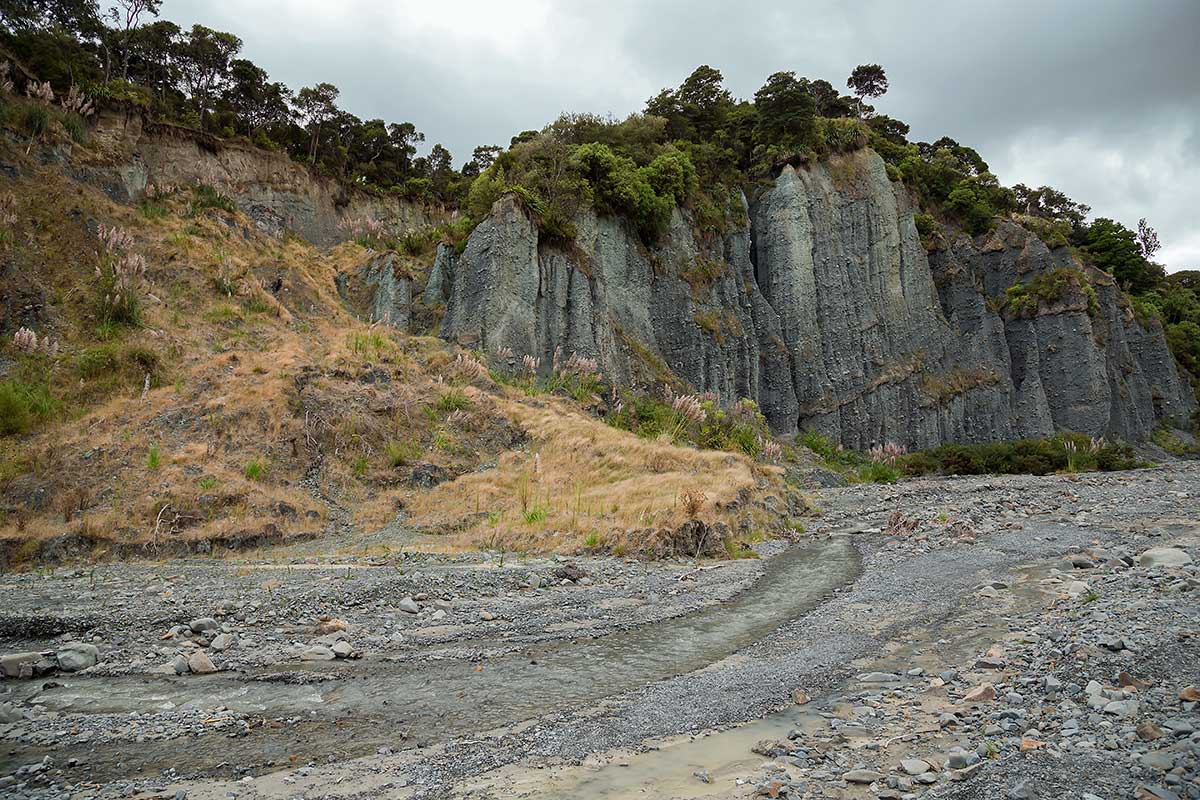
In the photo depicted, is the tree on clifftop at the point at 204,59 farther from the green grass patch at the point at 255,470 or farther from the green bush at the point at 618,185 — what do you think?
the green grass patch at the point at 255,470

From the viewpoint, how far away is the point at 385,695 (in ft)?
25.1

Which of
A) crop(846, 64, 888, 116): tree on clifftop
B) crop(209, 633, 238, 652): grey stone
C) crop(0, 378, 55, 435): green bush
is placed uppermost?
crop(846, 64, 888, 116): tree on clifftop

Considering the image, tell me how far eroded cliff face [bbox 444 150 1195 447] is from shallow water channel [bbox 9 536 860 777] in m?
21.4

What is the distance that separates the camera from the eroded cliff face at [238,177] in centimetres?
2806

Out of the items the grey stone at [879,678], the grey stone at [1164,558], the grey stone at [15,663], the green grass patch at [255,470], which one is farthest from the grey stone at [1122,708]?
the green grass patch at [255,470]

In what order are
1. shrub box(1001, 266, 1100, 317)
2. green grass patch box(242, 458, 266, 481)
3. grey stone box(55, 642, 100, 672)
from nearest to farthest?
grey stone box(55, 642, 100, 672) → green grass patch box(242, 458, 266, 481) → shrub box(1001, 266, 1100, 317)

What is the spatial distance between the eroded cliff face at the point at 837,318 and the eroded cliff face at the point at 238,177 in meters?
9.39

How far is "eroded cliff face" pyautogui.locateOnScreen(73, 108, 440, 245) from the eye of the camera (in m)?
28.1

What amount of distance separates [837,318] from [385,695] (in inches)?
1754

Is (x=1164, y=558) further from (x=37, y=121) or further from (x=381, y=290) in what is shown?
(x=37, y=121)

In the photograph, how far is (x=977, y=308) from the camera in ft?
178

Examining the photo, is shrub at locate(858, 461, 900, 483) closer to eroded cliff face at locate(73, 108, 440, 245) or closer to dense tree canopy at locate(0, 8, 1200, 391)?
dense tree canopy at locate(0, 8, 1200, 391)

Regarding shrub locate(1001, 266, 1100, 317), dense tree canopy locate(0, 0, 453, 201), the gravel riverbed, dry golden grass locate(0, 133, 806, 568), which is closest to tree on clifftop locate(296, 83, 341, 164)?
dense tree canopy locate(0, 0, 453, 201)

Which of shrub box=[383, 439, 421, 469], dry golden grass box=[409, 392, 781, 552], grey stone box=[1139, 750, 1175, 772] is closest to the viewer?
grey stone box=[1139, 750, 1175, 772]
